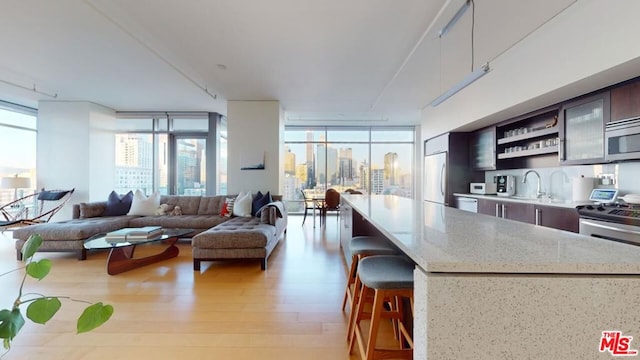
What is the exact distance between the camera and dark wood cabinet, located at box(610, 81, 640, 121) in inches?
86.4

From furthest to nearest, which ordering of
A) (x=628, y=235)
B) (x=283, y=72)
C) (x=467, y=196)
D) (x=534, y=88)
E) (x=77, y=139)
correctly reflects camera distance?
(x=77, y=139) < (x=467, y=196) < (x=283, y=72) < (x=534, y=88) < (x=628, y=235)

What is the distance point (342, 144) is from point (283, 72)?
13.2 ft

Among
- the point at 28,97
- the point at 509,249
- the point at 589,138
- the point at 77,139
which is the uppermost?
the point at 28,97

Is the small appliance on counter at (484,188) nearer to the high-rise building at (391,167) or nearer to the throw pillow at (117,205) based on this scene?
the high-rise building at (391,167)

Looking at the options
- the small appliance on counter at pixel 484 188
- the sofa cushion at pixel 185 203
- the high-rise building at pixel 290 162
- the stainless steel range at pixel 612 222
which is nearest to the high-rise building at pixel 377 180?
the high-rise building at pixel 290 162

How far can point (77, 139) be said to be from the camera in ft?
18.2

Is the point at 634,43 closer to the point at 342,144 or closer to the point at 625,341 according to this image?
the point at 625,341

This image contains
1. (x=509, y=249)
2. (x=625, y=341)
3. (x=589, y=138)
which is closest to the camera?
(x=625, y=341)

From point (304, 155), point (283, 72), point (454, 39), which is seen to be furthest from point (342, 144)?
point (454, 39)

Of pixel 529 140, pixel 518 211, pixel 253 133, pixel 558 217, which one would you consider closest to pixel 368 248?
pixel 558 217

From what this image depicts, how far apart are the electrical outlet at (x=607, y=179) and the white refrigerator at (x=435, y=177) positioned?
2172 millimetres

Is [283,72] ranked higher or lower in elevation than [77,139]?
higher

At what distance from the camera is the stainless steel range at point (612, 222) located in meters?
2.00

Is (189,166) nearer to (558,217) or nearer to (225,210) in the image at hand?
(225,210)
